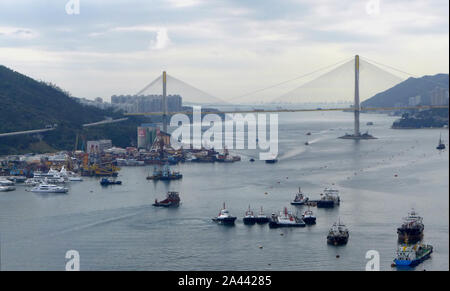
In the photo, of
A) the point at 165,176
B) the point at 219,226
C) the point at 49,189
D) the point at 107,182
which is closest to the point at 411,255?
the point at 219,226

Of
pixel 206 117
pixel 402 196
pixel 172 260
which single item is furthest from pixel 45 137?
pixel 206 117

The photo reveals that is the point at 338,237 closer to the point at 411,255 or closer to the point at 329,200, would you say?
the point at 411,255

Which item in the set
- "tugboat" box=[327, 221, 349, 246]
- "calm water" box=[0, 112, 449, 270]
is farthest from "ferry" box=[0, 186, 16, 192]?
"tugboat" box=[327, 221, 349, 246]

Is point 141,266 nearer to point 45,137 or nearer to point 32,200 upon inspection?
point 32,200

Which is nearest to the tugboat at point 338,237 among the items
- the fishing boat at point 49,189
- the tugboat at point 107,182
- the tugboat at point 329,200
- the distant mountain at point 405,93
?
the tugboat at point 329,200

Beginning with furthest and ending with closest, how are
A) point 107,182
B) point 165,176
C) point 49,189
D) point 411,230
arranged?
point 165,176
point 107,182
point 49,189
point 411,230

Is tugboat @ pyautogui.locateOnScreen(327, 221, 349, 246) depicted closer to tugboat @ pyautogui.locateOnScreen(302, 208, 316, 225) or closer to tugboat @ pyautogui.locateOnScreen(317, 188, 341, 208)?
tugboat @ pyautogui.locateOnScreen(302, 208, 316, 225)

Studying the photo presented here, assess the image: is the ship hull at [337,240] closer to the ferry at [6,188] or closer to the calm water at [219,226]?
the calm water at [219,226]
